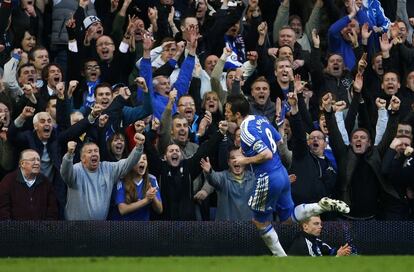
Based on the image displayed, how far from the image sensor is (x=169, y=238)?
52.9ft

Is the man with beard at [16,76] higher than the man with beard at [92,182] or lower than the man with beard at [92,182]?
higher

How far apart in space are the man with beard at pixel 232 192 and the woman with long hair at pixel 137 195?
2.44 ft

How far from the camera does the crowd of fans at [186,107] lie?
17062 millimetres

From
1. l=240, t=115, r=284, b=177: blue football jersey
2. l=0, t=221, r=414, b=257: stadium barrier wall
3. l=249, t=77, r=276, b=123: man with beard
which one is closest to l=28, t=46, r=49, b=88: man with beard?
l=249, t=77, r=276, b=123: man with beard

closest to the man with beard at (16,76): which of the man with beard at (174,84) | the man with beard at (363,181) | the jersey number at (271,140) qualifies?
the man with beard at (174,84)

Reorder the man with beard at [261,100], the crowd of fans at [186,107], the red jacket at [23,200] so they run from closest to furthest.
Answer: the red jacket at [23,200] → the crowd of fans at [186,107] → the man with beard at [261,100]

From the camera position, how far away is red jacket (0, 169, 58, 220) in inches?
655

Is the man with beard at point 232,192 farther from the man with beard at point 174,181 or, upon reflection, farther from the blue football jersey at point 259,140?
the blue football jersey at point 259,140

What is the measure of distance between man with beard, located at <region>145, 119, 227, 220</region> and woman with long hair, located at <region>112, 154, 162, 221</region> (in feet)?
0.78

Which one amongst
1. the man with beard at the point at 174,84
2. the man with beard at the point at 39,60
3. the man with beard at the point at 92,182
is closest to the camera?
the man with beard at the point at 92,182

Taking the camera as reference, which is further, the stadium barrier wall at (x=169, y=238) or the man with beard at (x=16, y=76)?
the man with beard at (x=16, y=76)

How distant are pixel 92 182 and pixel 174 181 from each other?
3.72 ft

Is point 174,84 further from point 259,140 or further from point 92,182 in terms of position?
point 259,140

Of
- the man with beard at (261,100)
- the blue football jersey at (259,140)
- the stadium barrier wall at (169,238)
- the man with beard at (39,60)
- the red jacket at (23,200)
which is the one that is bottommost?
the stadium barrier wall at (169,238)
